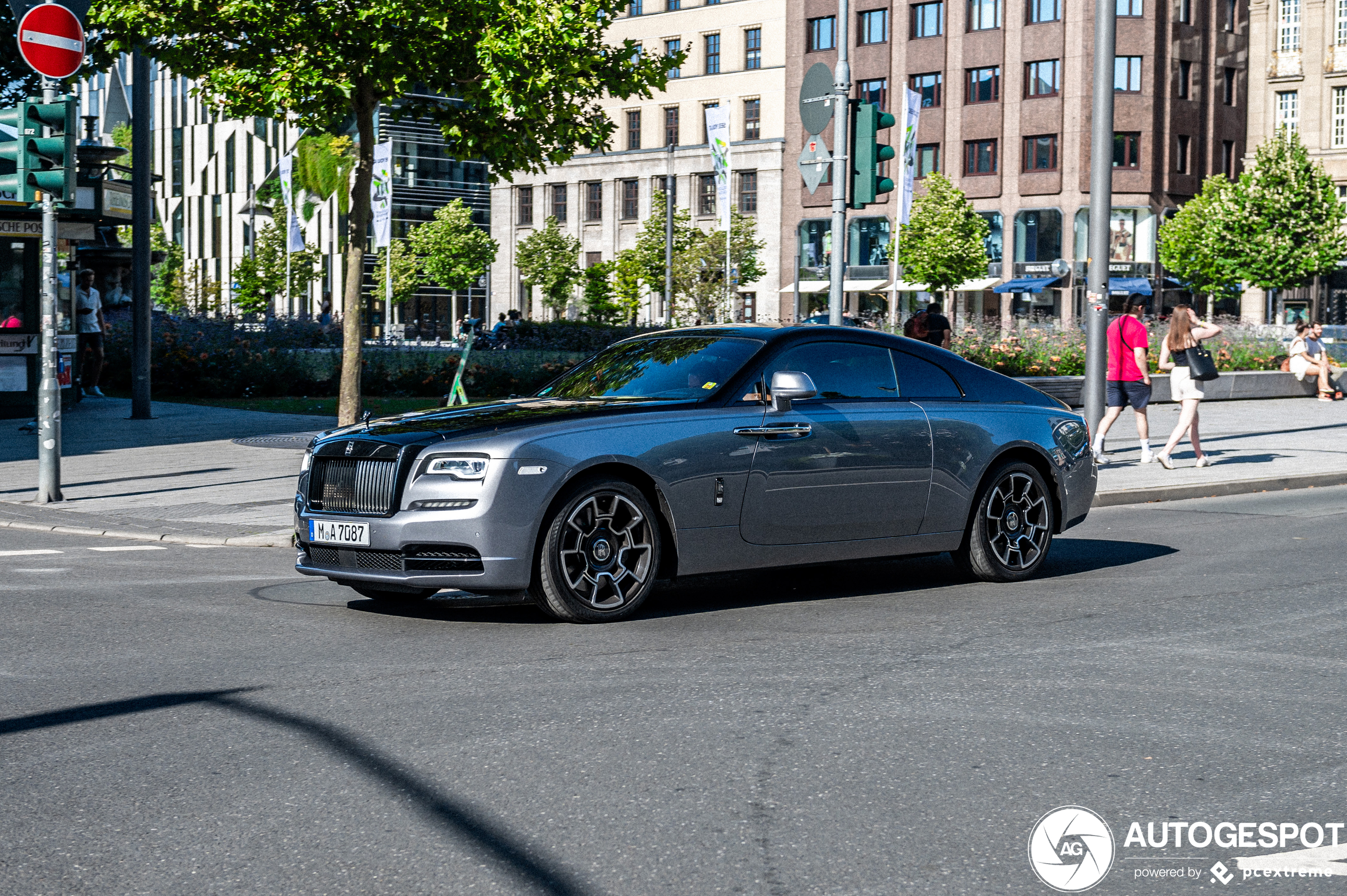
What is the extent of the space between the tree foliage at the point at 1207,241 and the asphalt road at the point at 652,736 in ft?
179

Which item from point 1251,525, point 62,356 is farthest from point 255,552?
point 62,356

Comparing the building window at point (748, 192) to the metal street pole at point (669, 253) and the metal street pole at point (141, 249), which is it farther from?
the metal street pole at point (141, 249)

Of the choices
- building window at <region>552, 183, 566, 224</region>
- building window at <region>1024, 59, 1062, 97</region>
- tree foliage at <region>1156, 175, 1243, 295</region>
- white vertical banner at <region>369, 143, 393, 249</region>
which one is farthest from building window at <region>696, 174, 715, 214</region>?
white vertical banner at <region>369, 143, 393, 249</region>

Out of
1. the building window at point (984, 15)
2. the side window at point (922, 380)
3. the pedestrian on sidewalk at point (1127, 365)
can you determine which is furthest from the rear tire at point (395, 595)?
the building window at point (984, 15)

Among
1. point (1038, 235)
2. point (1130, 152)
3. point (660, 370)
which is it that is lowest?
point (660, 370)

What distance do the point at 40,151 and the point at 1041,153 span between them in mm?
58312

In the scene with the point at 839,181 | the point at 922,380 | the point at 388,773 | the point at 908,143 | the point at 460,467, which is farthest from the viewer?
the point at 908,143

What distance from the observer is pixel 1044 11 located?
6588 centimetres

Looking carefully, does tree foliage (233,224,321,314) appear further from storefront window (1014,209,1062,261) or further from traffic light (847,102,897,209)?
traffic light (847,102,897,209)

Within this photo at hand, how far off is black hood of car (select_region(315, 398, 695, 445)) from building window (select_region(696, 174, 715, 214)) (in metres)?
70.1

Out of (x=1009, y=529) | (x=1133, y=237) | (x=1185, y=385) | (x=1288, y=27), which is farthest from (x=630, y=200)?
(x=1009, y=529)

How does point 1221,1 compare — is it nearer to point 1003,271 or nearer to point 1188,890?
point 1003,271

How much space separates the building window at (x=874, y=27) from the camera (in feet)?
232

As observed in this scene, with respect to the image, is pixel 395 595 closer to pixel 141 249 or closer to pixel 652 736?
pixel 652 736
